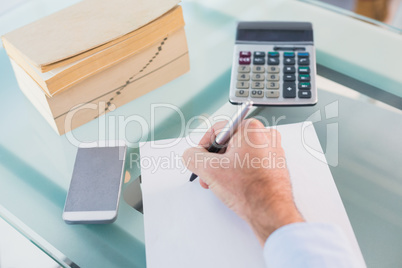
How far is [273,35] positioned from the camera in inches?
26.9

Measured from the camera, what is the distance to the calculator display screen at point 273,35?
0.68m

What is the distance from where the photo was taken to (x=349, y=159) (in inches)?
22.9

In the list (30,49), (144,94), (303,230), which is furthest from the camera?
(144,94)

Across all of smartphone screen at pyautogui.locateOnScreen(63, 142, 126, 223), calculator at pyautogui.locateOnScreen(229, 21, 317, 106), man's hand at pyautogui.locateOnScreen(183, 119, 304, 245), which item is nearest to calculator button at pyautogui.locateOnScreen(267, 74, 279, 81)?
calculator at pyautogui.locateOnScreen(229, 21, 317, 106)

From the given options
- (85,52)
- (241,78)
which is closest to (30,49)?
(85,52)

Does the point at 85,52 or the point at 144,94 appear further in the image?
the point at 144,94

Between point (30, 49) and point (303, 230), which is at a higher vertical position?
point (30, 49)

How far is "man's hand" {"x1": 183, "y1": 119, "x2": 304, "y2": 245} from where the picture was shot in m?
0.48

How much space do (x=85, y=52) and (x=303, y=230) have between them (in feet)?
1.12

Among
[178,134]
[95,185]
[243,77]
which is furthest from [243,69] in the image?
[95,185]

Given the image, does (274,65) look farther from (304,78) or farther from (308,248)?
(308,248)

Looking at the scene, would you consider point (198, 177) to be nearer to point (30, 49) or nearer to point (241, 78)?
point (241, 78)

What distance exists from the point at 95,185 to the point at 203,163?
14 cm

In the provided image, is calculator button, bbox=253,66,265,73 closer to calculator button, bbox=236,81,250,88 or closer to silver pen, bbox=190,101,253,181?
calculator button, bbox=236,81,250,88
